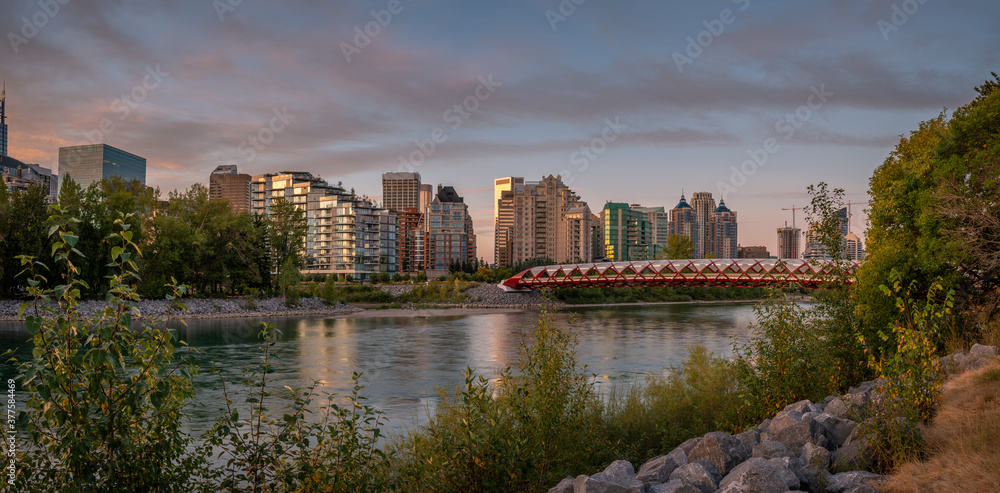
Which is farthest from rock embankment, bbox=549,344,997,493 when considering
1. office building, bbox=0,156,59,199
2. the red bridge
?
office building, bbox=0,156,59,199

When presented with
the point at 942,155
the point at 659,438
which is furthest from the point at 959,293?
the point at 659,438

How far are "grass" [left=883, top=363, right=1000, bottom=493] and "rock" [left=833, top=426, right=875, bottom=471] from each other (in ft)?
1.45

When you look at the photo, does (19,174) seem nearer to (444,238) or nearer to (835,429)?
(444,238)

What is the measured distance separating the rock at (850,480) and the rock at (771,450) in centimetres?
65

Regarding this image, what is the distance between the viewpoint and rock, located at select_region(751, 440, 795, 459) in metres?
7.34

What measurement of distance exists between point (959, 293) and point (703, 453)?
40.1ft

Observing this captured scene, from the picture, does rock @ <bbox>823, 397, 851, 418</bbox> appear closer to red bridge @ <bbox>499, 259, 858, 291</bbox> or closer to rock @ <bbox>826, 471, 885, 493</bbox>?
rock @ <bbox>826, 471, 885, 493</bbox>

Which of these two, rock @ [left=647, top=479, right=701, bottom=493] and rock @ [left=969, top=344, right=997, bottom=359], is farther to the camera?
rock @ [left=969, top=344, right=997, bottom=359]

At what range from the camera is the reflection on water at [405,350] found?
21031mm

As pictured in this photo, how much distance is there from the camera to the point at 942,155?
15.5 metres

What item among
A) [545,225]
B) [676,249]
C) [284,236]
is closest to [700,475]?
[284,236]

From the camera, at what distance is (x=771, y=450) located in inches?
292

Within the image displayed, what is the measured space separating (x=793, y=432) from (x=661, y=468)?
74.7 inches

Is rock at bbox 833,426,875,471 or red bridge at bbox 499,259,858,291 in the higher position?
red bridge at bbox 499,259,858,291
